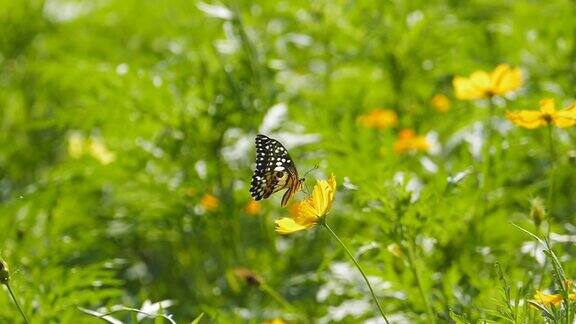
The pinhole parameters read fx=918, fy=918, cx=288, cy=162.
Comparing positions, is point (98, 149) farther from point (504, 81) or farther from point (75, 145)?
point (504, 81)

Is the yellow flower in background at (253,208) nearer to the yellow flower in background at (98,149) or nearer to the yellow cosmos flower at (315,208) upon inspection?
the yellow flower in background at (98,149)

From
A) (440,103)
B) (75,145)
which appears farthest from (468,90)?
(75,145)

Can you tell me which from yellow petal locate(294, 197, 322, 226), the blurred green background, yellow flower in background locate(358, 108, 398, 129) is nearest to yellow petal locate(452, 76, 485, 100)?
the blurred green background

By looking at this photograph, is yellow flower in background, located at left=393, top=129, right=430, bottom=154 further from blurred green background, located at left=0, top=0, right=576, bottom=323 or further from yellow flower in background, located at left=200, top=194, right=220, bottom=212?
yellow flower in background, located at left=200, top=194, right=220, bottom=212

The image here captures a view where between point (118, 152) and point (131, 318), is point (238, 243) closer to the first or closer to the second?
point (118, 152)

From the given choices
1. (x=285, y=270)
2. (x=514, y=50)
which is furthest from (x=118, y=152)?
(x=514, y=50)

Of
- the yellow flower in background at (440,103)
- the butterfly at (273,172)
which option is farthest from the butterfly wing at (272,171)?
the yellow flower in background at (440,103)
